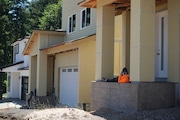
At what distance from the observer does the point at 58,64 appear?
25.0 m

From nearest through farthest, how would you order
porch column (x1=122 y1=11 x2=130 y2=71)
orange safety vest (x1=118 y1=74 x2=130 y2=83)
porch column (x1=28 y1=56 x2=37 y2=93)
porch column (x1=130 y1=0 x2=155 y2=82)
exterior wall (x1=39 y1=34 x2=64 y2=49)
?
porch column (x1=130 y1=0 x2=155 y2=82) < orange safety vest (x1=118 y1=74 x2=130 y2=83) < porch column (x1=122 y1=11 x2=130 y2=71) < exterior wall (x1=39 y1=34 x2=64 y2=49) < porch column (x1=28 y1=56 x2=37 y2=93)

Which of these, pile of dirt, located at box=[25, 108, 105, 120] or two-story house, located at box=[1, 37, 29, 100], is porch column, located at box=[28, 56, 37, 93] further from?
pile of dirt, located at box=[25, 108, 105, 120]

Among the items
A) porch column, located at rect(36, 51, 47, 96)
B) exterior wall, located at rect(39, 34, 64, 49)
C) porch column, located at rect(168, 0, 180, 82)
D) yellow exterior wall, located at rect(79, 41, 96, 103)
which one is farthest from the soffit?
porch column, located at rect(36, 51, 47, 96)

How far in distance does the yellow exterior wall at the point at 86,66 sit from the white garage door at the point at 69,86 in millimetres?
778

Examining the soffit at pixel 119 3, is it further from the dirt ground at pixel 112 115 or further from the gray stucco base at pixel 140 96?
the dirt ground at pixel 112 115

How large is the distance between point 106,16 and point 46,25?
3361 centimetres

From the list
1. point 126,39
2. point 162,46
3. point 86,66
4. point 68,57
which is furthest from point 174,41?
point 68,57

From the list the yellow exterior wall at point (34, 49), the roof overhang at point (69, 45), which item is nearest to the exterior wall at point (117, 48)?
the roof overhang at point (69, 45)

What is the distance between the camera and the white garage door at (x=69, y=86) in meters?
21.1

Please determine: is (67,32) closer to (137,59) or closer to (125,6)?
(125,6)

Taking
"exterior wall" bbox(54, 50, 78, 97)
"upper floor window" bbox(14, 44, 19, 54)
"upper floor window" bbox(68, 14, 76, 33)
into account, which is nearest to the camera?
"exterior wall" bbox(54, 50, 78, 97)

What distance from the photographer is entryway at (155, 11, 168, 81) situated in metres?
13.7

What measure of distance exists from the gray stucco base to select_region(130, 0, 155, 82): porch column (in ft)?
1.30

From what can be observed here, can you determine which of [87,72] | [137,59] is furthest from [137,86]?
[87,72]
